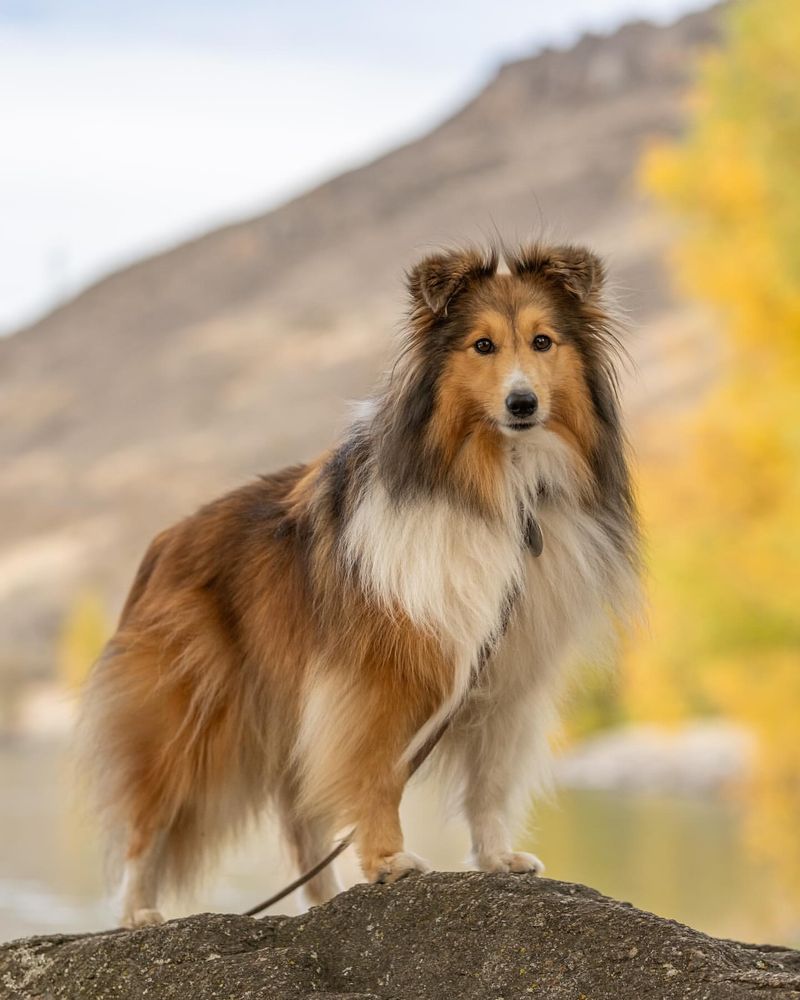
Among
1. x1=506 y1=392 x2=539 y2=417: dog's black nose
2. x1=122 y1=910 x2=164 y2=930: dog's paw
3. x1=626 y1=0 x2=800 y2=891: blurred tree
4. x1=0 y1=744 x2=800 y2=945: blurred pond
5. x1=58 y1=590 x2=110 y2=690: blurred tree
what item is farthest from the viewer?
x1=58 y1=590 x2=110 y2=690: blurred tree

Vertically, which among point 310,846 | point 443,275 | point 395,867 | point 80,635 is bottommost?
point 395,867

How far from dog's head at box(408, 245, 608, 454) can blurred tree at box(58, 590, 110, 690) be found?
26.7 meters

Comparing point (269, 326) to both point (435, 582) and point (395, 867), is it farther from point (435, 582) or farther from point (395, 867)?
point (395, 867)

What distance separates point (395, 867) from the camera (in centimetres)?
350

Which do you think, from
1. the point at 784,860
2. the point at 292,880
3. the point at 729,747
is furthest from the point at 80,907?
the point at 292,880

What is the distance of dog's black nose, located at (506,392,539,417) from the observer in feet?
11.4

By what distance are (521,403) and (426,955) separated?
129 centimetres

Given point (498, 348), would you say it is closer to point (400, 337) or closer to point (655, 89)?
point (400, 337)

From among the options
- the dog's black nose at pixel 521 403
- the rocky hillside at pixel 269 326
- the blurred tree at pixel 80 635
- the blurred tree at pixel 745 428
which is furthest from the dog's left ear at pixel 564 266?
the blurred tree at pixel 80 635

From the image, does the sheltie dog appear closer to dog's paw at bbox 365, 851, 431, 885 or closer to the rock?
dog's paw at bbox 365, 851, 431, 885

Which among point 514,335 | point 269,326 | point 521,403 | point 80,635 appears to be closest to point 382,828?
point 521,403

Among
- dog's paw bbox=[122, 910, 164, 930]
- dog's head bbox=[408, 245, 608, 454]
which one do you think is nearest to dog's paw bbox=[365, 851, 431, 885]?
dog's paw bbox=[122, 910, 164, 930]

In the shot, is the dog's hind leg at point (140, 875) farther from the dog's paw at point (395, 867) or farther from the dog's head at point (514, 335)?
the dog's head at point (514, 335)

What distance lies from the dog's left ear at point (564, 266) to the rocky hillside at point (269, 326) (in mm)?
13932
